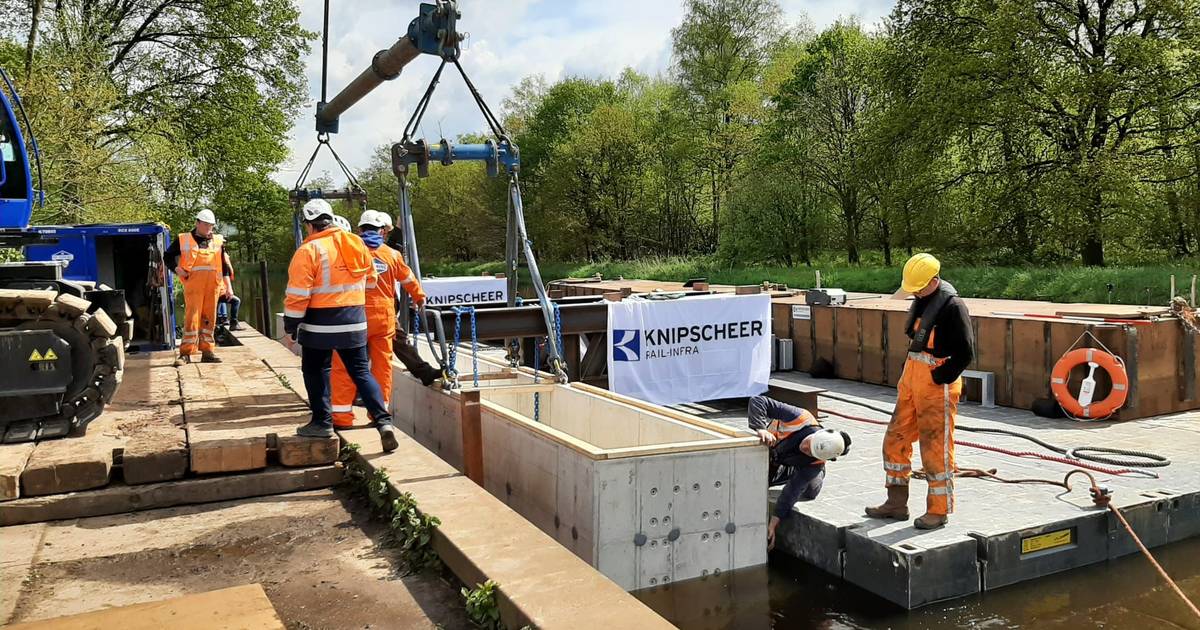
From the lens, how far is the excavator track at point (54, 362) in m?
6.34

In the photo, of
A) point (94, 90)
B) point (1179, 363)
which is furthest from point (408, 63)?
point (94, 90)

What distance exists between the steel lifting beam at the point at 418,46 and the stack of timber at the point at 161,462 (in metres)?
3.42

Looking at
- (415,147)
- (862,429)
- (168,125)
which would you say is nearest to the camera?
(415,147)

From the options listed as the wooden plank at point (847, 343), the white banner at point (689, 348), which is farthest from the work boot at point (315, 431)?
the wooden plank at point (847, 343)

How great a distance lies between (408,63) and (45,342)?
433 centimetres

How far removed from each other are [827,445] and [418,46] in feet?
16.4

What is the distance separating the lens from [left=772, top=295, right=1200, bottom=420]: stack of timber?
35.0 ft

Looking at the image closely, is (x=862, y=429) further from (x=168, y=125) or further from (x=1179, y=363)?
(x=168, y=125)

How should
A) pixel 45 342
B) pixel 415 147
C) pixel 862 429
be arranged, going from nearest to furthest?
pixel 45 342 < pixel 415 147 < pixel 862 429

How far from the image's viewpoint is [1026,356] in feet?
37.7

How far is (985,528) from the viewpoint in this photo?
689 centimetres

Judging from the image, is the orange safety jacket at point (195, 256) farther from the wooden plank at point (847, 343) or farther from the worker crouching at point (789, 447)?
the wooden plank at point (847, 343)

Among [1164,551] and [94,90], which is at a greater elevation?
[94,90]

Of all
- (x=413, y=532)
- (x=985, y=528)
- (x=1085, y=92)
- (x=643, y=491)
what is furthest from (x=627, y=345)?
(x=1085, y=92)
